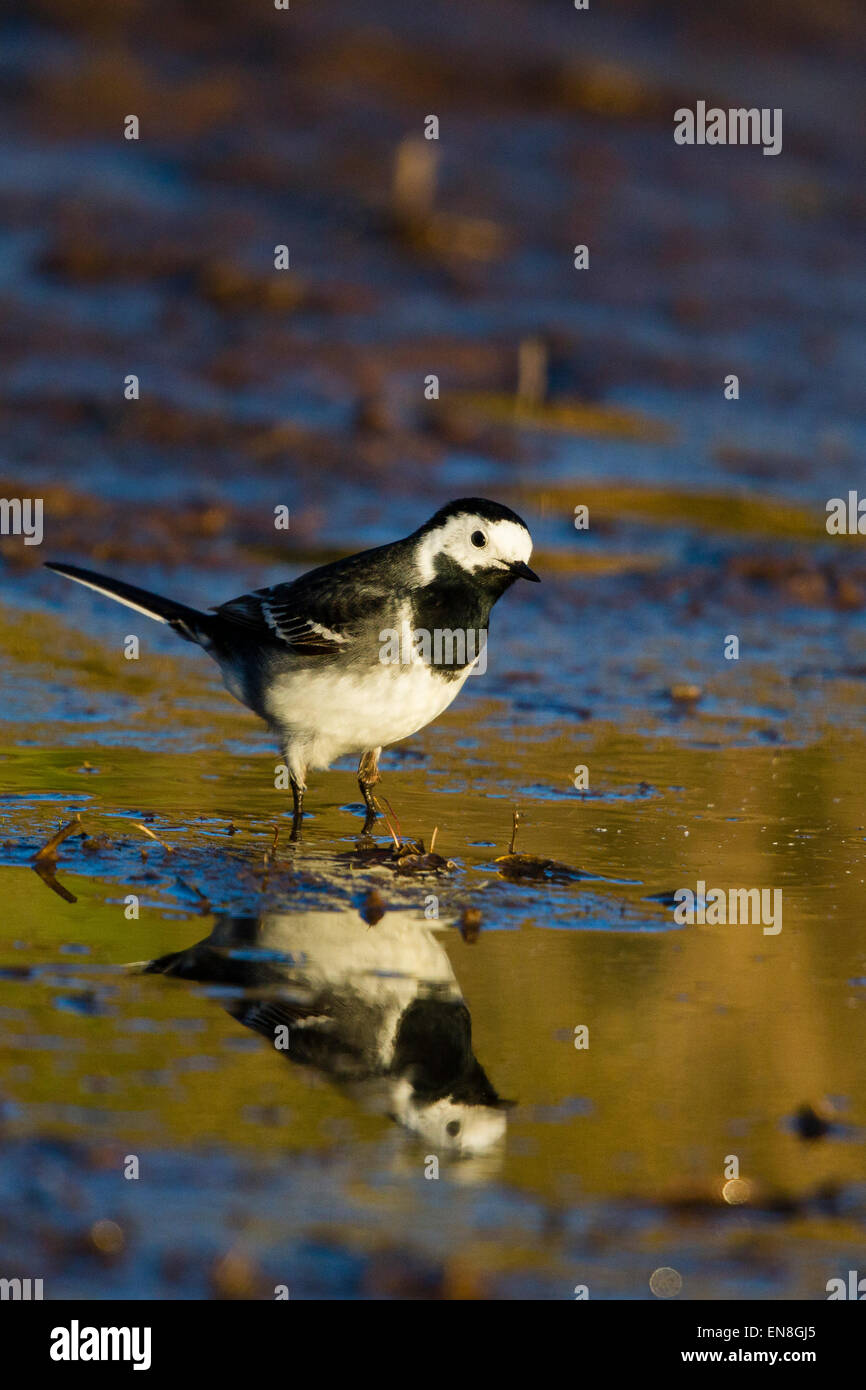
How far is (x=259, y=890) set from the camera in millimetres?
6562

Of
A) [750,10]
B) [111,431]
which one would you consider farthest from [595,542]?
[750,10]

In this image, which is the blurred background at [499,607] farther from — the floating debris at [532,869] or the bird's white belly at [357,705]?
the bird's white belly at [357,705]

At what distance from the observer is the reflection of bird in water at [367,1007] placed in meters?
4.97

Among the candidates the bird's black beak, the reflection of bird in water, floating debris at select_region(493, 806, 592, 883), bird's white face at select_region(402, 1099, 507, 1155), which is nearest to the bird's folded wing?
the bird's black beak

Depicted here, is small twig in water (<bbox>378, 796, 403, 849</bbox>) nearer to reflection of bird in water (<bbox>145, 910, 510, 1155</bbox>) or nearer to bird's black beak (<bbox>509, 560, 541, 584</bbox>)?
reflection of bird in water (<bbox>145, 910, 510, 1155</bbox>)

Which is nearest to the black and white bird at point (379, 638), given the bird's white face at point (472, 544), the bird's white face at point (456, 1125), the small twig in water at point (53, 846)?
the bird's white face at point (472, 544)

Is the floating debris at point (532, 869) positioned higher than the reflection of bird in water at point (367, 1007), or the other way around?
the floating debris at point (532, 869)

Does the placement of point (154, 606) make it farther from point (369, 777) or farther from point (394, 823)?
point (394, 823)

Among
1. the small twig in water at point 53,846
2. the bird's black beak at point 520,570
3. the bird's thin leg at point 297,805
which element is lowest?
the small twig in water at point 53,846

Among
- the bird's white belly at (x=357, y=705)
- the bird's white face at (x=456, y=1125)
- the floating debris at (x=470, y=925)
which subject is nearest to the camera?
the bird's white face at (x=456, y=1125)

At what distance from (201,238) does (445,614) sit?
10.6 meters

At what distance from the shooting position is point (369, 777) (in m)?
7.84

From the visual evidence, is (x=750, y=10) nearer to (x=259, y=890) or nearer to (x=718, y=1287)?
(x=259, y=890)

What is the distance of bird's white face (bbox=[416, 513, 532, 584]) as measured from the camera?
7.37 metres
